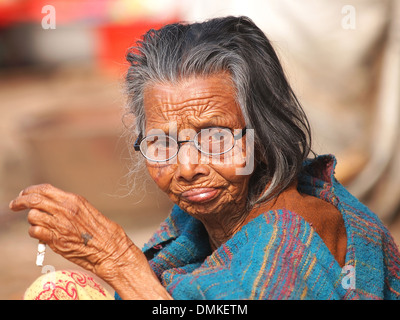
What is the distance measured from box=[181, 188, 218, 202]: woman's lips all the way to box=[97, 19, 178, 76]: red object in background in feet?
26.2

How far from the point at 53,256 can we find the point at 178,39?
402 centimetres

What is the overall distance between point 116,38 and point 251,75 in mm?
9090

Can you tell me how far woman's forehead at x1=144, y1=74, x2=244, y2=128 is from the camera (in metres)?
2.40

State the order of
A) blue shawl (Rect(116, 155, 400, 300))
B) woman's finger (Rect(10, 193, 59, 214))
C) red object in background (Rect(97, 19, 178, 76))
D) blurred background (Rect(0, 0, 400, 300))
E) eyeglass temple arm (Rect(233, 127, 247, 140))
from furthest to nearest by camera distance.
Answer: red object in background (Rect(97, 19, 178, 76)) < blurred background (Rect(0, 0, 400, 300)) < eyeglass temple arm (Rect(233, 127, 247, 140)) < woman's finger (Rect(10, 193, 59, 214)) < blue shawl (Rect(116, 155, 400, 300))

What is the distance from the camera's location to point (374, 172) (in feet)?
19.5

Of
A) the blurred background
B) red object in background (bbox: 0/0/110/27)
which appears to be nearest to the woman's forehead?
the blurred background

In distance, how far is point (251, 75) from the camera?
2.44 meters

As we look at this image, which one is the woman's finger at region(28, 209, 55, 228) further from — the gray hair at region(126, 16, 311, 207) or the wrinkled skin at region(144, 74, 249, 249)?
the gray hair at region(126, 16, 311, 207)

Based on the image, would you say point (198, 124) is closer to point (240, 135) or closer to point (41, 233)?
point (240, 135)

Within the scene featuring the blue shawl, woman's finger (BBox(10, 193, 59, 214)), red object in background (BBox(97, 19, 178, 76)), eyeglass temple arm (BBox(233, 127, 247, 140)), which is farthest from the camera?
red object in background (BBox(97, 19, 178, 76))

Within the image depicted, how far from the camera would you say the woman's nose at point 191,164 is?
2371mm

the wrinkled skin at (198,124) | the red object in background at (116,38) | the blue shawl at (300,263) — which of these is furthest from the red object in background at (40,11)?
the blue shawl at (300,263)
